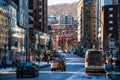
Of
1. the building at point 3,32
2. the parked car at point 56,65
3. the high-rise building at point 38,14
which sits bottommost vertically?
the parked car at point 56,65

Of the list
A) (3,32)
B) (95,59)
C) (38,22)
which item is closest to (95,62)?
(95,59)

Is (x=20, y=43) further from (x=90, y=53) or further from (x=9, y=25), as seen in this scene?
(x=90, y=53)

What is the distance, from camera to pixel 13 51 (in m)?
93.5

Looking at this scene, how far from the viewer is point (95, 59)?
50688 mm

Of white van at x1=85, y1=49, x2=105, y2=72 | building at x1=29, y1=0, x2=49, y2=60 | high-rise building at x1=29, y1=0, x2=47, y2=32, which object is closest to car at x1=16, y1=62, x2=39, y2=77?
white van at x1=85, y1=49, x2=105, y2=72

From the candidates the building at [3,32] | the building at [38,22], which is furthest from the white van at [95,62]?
the building at [38,22]

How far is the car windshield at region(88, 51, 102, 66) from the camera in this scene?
50.4 m

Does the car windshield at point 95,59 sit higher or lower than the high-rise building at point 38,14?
lower

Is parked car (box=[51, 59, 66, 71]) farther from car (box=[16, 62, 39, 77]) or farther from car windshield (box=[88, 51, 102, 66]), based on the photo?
car (box=[16, 62, 39, 77])

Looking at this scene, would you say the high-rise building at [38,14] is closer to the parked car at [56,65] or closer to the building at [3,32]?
the building at [3,32]

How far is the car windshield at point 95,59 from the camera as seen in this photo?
50438 millimetres

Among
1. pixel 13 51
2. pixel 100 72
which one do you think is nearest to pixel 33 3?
pixel 13 51

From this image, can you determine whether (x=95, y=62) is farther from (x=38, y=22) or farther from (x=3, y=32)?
(x=38, y=22)

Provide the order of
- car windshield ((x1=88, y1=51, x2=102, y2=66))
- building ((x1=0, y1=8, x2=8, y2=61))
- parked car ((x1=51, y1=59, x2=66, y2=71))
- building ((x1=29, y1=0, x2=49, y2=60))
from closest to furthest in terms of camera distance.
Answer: car windshield ((x1=88, y1=51, x2=102, y2=66)), parked car ((x1=51, y1=59, x2=66, y2=71)), building ((x1=0, y1=8, x2=8, y2=61)), building ((x1=29, y1=0, x2=49, y2=60))
